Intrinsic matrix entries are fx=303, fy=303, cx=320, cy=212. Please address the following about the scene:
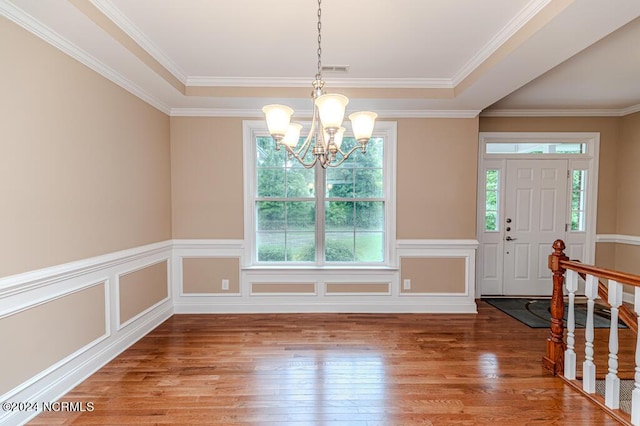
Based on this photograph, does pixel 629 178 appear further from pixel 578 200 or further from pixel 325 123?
pixel 325 123

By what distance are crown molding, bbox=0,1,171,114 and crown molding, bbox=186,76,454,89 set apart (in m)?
0.55

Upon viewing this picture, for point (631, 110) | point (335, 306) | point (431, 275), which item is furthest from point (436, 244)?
point (631, 110)

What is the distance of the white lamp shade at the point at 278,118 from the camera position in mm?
1628

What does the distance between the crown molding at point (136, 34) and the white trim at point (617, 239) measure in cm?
568

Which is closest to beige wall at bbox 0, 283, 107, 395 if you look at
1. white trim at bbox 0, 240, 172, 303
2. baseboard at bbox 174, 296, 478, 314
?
white trim at bbox 0, 240, 172, 303

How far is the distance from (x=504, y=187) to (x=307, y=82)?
3.10 metres

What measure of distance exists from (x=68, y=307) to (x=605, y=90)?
5.63 metres

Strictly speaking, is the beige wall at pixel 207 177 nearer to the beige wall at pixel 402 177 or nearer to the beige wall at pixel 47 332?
the beige wall at pixel 402 177

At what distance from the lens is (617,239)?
420 centimetres

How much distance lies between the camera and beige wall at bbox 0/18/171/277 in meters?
1.75

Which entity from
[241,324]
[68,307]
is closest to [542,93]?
→ [241,324]

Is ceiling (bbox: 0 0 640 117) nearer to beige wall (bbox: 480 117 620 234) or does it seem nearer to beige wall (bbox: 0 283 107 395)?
beige wall (bbox: 480 117 620 234)

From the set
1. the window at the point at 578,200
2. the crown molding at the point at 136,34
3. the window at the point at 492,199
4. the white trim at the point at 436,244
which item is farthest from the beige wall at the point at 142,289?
the window at the point at 578,200

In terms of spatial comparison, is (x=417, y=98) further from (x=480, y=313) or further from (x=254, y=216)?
(x=480, y=313)
